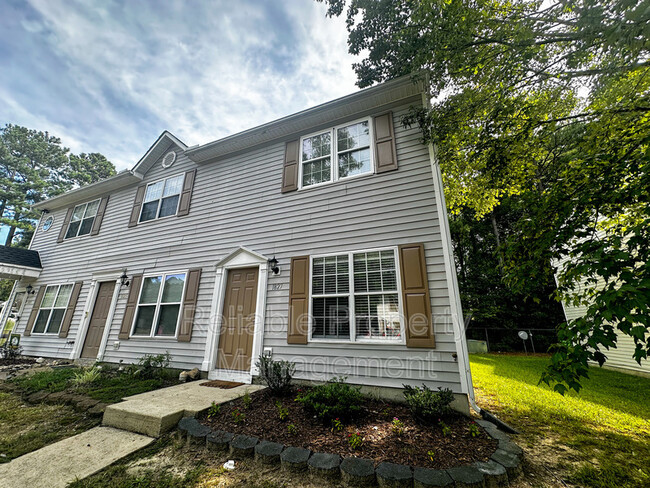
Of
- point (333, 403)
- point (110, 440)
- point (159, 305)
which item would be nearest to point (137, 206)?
point (159, 305)

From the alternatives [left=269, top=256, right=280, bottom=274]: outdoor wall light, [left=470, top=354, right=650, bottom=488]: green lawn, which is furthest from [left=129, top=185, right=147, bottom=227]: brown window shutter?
[left=470, top=354, right=650, bottom=488]: green lawn

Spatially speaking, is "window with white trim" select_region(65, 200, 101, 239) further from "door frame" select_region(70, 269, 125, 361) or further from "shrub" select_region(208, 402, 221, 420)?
"shrub" select_region(208, 402, 221, 420)

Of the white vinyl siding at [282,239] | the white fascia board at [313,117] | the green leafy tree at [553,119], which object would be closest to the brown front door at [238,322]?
the white vinyl siding at [282,239]

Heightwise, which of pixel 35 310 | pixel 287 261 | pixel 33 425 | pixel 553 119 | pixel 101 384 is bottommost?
pixel 33 425

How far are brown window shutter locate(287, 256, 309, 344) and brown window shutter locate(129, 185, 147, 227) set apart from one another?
6.31 m

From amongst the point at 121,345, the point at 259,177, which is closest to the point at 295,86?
the point at 259,177

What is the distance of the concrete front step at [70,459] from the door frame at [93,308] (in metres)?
5.04

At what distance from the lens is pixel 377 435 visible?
9.32 feet

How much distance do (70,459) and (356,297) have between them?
3997 mm

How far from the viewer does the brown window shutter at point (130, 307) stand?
677 centimetres

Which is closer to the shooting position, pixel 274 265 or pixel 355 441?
pixel 355 441

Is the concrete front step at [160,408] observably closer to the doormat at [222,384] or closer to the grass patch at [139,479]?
the doormat at [222,384]

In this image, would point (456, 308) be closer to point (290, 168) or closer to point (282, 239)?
point (282, 239)

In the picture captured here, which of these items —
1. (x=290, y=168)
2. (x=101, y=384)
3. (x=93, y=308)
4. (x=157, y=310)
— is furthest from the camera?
(x=93, y=308)
